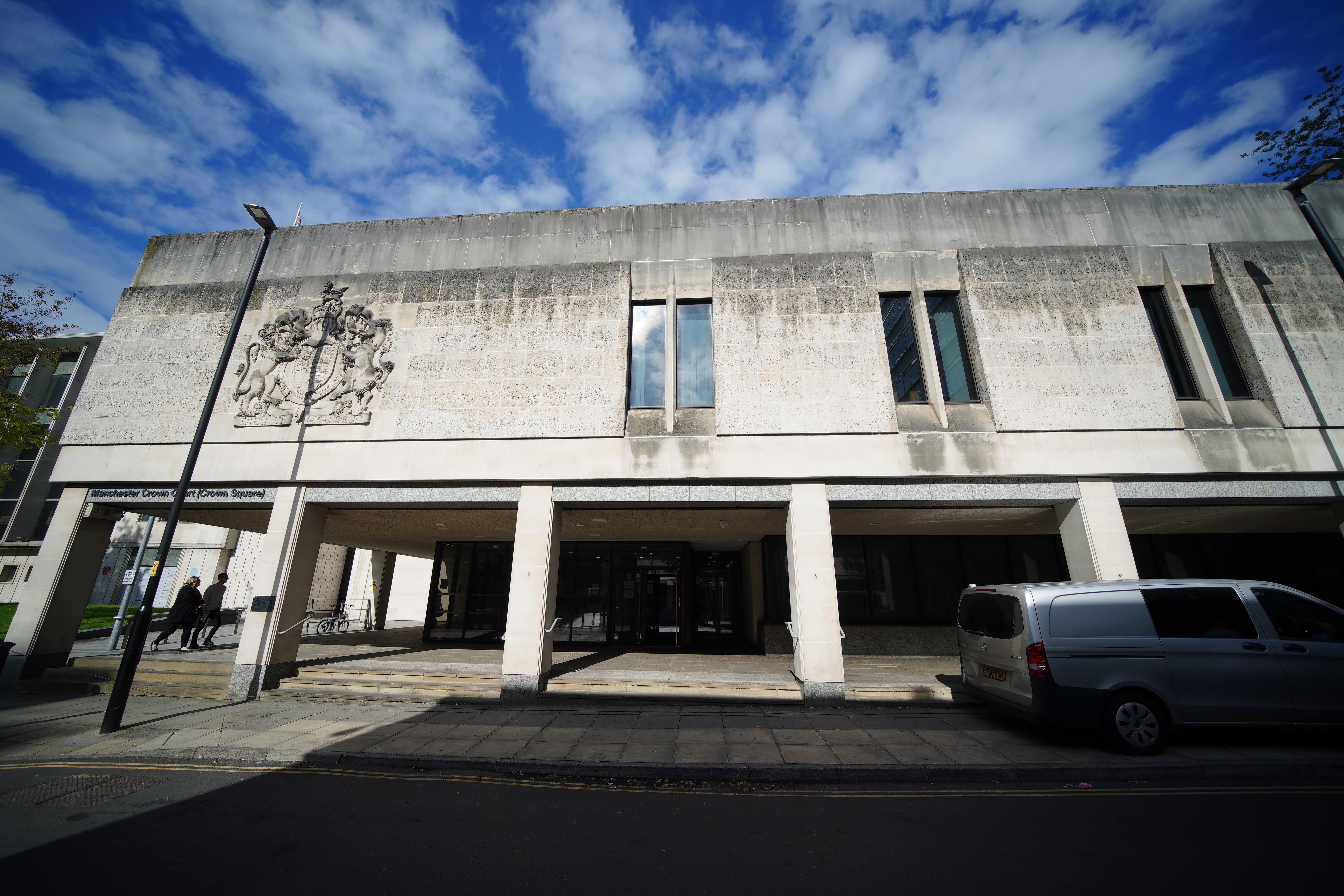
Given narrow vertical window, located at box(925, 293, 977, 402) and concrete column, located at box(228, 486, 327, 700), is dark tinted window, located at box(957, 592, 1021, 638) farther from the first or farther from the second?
concrete column, located at box(228, 486, 327, 700)

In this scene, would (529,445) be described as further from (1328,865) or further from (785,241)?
(1328,865)

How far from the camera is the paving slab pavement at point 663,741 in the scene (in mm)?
5691

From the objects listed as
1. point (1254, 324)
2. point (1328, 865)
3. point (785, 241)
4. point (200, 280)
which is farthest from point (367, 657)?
point (1254, 324)

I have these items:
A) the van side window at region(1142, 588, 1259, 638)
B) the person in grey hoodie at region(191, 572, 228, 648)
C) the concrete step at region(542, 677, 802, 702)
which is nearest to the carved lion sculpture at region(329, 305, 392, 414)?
the person in grey hoodie at region(191, 572, 228, 648)

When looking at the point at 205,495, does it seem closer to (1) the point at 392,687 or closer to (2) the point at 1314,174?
(1) the point at 392,687

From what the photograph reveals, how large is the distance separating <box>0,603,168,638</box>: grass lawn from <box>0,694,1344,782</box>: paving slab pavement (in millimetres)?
15309

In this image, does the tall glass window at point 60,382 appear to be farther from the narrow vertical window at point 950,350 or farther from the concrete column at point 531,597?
the narrow vertical window at point 950,350

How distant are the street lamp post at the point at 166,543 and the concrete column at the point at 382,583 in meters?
14.2

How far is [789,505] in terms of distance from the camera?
9453 mm

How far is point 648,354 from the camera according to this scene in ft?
35.2

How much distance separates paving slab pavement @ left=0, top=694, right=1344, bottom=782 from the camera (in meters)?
5.69

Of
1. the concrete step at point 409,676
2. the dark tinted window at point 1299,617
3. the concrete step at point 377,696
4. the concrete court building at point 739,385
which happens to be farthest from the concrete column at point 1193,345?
the concrete step at point 409,676

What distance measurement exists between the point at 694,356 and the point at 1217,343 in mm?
10916

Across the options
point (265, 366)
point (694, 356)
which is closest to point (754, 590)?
point (694, 356)
